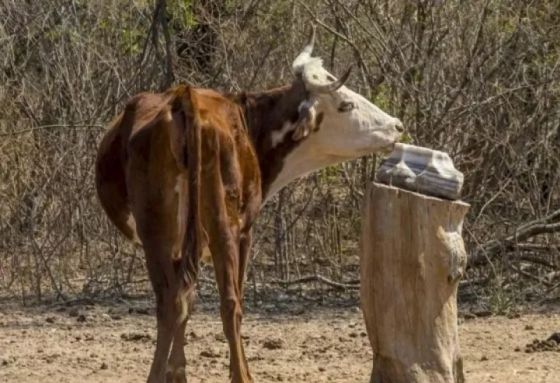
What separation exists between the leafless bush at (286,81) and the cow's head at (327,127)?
75.8 inches

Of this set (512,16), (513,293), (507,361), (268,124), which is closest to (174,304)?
(268,124)

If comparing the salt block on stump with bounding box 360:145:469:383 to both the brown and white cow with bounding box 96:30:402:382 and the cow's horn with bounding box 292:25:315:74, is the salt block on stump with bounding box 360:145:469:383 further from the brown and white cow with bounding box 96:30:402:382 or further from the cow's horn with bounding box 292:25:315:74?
the cow's horn with bounding box 292:25:315:74

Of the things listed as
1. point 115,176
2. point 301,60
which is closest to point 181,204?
point 115,176

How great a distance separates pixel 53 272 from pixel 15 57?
2142 millimetres

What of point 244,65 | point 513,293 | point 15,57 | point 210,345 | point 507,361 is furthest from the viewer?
point 15,57

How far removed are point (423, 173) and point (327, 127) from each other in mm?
2110

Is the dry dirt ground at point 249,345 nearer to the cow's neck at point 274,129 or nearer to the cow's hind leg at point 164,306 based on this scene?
the cow's neck at point 274,129

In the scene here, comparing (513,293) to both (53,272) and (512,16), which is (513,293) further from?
(53,272)

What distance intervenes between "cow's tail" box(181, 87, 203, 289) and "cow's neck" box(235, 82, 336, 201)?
149cm

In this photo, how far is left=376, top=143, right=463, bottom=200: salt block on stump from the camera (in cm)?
791

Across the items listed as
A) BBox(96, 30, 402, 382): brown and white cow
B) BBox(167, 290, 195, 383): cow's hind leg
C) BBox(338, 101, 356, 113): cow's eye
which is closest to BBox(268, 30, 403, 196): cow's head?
BBox(338, 101, 356, 113): cow's eye

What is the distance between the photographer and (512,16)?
12.5 m

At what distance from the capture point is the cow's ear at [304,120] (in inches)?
381

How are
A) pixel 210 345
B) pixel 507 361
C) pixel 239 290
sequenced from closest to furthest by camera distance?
pixel 239 290 → pixel 507 361 → pixel 210 345
